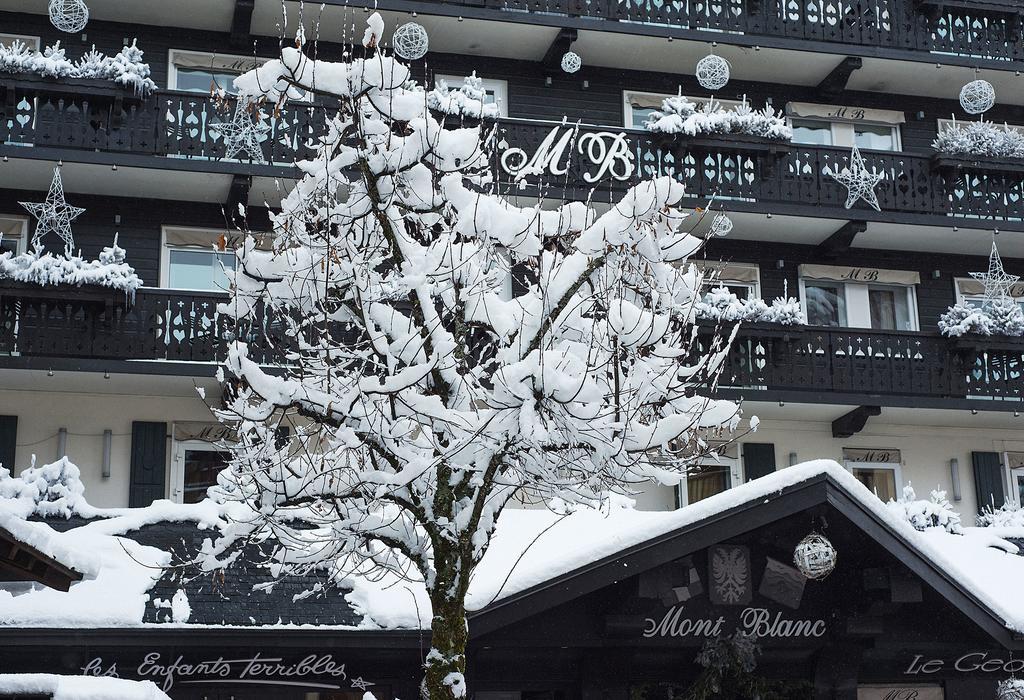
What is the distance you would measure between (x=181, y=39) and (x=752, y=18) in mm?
9277

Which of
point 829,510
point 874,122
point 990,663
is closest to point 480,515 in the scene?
point 829,510

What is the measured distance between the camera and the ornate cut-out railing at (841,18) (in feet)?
73.1

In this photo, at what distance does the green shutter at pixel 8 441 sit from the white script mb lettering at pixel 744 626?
9.64 meters

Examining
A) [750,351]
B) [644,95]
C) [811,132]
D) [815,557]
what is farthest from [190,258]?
[815,557]

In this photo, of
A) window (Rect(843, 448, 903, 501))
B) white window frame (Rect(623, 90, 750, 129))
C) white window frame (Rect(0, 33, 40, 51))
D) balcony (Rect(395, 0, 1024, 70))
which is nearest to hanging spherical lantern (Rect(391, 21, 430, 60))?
balcony (Rect(395, 0, 1024, 70))

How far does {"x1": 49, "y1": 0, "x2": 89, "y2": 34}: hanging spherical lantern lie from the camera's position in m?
20.1

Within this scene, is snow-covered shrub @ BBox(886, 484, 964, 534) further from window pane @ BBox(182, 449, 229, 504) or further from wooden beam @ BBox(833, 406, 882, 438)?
window pane @ BBox(182, 449, 229, 504)

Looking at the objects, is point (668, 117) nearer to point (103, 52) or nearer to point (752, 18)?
point (752, 18)

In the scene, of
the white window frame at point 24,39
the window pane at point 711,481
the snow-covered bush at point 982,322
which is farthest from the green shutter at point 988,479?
the white window frame at point 24,39

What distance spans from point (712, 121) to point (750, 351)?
372cm

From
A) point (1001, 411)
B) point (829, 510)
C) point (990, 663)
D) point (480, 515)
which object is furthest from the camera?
point (1001, 411)

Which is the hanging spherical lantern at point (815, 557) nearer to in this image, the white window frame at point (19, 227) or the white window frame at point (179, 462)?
the white window frame at point (179, 462)

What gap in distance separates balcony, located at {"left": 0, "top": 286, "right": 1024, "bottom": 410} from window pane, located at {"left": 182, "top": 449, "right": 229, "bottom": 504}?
1401 millimetres

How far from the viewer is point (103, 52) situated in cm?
2098
